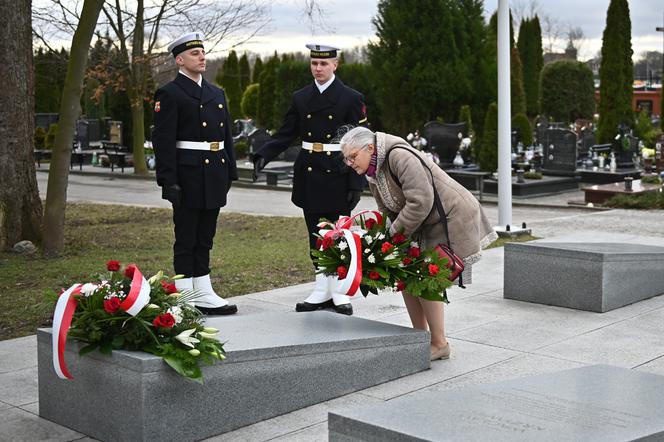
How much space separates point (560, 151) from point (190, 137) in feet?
57.0

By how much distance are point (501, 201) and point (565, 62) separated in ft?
103

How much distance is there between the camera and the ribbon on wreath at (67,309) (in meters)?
4.83

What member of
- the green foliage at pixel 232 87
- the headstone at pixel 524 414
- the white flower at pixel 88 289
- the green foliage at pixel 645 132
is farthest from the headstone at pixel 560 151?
the green foliage at pixel 232 87

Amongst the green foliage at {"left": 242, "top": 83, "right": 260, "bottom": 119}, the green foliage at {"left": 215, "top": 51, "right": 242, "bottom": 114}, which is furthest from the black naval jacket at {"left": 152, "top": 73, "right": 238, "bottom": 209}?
the green foliage at {"left": 215, "top": 51, "right": 242, "bottom": 114}

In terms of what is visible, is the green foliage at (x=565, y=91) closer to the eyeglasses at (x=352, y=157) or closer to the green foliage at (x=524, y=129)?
the green foliage at (x=524, y=129)

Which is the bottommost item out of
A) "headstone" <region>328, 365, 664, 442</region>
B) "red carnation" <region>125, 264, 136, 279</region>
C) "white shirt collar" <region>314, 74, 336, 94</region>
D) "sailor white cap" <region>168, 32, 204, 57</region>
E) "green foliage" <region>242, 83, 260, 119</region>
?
"headstone" <region>328, 365, 664, 442</region>

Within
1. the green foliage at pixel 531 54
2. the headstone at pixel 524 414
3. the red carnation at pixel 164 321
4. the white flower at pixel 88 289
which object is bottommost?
the headstone at pixel 524 414

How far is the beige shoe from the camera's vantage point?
6.36m

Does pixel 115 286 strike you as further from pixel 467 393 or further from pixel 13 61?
pixel 13 61

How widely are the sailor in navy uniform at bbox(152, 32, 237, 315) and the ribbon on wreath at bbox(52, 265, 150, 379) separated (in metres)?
2.54

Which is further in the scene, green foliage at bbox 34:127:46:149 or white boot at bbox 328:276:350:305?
green foliage at bbox 34:127:46:149

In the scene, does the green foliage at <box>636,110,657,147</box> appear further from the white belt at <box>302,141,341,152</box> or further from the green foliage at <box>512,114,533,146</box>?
the white belt at <box>302,141,341,152</box>

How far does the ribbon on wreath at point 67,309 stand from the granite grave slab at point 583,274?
425 cm

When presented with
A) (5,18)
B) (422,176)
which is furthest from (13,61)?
(422,176)
